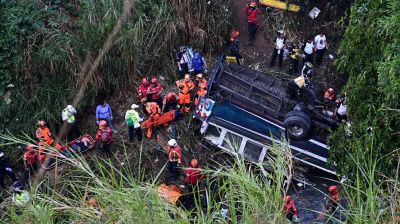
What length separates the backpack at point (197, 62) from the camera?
44.4 feet

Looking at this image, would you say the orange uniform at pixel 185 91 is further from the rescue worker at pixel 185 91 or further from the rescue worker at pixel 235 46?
the rescue worker at pixel 235 46

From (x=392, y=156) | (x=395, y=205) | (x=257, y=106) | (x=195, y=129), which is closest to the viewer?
(x=395, y=205)

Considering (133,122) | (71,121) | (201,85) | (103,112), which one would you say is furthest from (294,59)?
(71,121)

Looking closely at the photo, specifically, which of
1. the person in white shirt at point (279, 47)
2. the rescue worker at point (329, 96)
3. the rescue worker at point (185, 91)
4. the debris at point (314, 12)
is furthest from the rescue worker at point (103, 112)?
the debris at point (314, 12)

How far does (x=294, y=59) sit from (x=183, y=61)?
2.81m

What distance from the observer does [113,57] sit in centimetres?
1354

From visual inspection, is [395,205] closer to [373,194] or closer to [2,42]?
[373,194]

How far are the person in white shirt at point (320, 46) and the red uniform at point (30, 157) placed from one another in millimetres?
7396

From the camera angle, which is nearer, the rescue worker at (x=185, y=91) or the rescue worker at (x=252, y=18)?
the rescue worker at (x=185, y=91)

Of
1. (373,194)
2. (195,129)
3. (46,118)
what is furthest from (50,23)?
(373,194)

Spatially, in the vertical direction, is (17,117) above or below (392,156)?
below

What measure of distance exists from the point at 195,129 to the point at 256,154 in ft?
5.93

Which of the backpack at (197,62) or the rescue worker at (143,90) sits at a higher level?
the backpack at (197,62)

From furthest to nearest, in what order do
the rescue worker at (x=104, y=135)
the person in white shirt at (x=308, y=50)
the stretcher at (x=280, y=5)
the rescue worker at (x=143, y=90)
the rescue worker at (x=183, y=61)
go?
the stretcher at (x=280, y=5), the person in white shirt at (x=308, y=50), the rescue worker at (x=183, y=61), the rescue worker at (x=143, y=90), the rescue worker at (x=104, y=135)
